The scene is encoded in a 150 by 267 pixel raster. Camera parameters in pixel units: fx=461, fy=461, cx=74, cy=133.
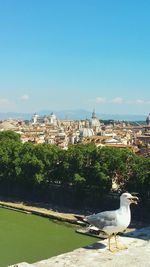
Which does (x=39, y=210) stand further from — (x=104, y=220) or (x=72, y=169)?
(x=104, y=220)

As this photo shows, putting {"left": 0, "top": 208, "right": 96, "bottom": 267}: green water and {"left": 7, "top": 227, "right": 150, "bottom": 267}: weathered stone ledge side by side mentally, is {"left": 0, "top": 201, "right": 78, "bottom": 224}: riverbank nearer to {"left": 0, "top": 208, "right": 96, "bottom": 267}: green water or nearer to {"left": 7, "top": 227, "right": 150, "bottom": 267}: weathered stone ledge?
{"left": 0, "top": 208, "right": 96, "bottom": 267}: green water

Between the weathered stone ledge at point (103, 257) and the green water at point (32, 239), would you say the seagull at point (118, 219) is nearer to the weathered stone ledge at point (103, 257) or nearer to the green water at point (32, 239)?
the weathered stone ledge at point (103, 257)

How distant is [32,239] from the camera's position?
21375 millimetres

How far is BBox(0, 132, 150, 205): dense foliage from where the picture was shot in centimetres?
2709

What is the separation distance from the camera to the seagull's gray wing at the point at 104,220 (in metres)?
7.69

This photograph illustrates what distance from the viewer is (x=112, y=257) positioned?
22.9 ft

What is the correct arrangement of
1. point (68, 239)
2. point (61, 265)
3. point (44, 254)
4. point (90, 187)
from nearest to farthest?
point (61, 265)
point (44, 254)
point (68, 239)
point (90, 187)

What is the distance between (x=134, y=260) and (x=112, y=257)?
343 millimetres

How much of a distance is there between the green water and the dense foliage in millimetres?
3912

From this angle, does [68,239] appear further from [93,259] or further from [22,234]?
[93,259]

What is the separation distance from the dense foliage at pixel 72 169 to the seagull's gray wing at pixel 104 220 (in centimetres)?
1765

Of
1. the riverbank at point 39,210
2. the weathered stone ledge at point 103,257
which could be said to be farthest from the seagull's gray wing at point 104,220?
the riverbank at point 39,210

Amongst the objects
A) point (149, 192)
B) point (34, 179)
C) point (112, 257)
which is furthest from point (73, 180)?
point (112, 257)

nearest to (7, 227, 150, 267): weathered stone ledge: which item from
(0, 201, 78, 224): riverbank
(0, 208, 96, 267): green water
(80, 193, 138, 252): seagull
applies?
(80, 193, 138, 252): seagull
